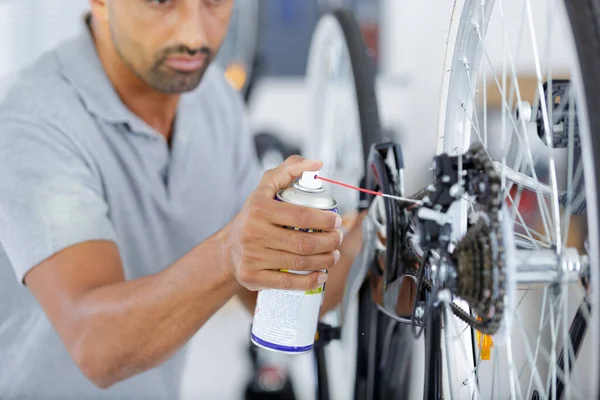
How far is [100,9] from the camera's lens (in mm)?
1010

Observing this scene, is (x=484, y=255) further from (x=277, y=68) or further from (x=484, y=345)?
(x=277, y=68)

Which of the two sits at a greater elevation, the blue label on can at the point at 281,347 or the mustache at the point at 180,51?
the mustache at the point at 180,51

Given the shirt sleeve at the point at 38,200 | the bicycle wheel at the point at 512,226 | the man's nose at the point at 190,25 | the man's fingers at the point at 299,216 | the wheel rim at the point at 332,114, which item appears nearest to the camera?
the bicycle wheel at the point at 512,226

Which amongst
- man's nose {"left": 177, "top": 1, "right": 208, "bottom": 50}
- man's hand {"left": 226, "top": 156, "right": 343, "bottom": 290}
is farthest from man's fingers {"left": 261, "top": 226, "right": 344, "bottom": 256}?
man's nose {"left": 177, "top": 1, "right": 208, "bottom": 50}

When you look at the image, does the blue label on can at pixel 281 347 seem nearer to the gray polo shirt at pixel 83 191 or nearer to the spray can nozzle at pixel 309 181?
the spray can nozzle at pixel 309 181

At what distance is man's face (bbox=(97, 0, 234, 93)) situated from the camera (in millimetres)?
933

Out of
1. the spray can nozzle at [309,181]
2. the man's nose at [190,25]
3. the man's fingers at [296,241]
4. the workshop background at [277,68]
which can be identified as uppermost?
the man's nose at [190,25]

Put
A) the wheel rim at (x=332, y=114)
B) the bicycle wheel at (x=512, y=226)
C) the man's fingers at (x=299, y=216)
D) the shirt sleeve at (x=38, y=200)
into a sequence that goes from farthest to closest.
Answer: the wheel rim at (x=332, y=114)
the shirt sleeve at (x=38, y=200)
the man's fingers at (x=299, y=216)
the bicycle wheel at (x=512, y=226)

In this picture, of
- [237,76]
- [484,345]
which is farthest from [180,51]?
[237,76]

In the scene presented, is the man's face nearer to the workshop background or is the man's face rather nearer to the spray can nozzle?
the spray can nozzle

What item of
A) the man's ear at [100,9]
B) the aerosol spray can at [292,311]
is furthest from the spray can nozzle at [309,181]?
the man's ear at [100,9]

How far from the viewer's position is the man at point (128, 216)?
0.67 metres

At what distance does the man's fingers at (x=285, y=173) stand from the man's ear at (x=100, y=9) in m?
0.46

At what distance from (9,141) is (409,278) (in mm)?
487
